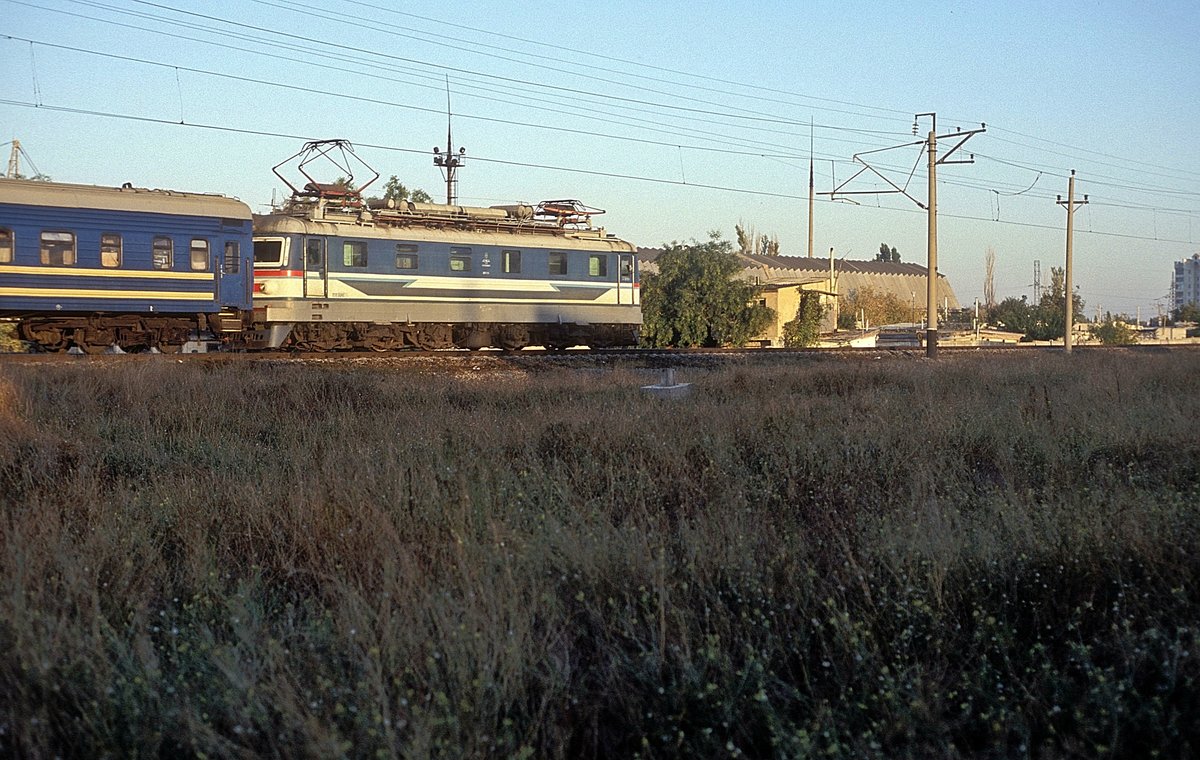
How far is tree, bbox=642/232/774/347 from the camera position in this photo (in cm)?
4119

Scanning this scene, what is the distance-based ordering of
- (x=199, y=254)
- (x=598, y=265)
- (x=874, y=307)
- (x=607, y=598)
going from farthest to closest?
1. (x=874, y=307)
2. (x=598, y=265)
3. (x=199, y=254)
4. (x=607, y=598)

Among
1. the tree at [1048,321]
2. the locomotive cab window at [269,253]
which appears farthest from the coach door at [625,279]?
the tree at [1048,321]

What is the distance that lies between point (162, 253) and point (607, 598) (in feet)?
64.4

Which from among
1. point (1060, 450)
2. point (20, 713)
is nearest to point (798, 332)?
point (1060, 450)

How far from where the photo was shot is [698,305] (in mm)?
41125

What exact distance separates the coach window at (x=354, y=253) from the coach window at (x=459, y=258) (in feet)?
7.57

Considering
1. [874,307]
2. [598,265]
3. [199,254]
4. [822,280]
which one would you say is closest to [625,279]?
[598,265]

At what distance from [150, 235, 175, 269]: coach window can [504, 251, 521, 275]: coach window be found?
8384 millimetres

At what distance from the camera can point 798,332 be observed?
44.8 meters

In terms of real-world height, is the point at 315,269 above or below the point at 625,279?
below

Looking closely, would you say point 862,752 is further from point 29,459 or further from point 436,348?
point 436,348

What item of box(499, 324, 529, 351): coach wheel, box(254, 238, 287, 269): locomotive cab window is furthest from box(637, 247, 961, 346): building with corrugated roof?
box(254, 238, 287, 269): locomotive cab window

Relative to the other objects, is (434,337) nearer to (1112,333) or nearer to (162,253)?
(162,253)

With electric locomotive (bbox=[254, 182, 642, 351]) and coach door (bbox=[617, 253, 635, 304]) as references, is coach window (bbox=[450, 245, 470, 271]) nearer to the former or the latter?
electric locomotive (bbox=[254, 182, 642, 351])
